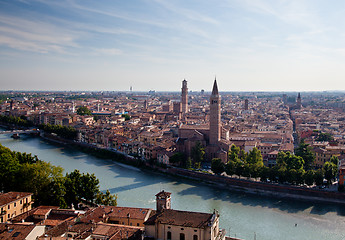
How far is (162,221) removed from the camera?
589cm

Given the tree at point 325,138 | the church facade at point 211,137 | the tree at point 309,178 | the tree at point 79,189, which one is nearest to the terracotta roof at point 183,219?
the tree at point 79,189

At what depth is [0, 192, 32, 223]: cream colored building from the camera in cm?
738

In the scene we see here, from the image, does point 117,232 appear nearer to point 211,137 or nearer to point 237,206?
point 237,206

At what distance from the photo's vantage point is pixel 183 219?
584 cm

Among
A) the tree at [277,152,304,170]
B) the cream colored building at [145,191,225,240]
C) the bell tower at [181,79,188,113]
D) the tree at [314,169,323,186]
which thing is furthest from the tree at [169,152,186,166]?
the bell tower at [181,79,188,113]

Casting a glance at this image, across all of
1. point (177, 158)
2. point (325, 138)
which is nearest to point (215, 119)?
point (177, 158)

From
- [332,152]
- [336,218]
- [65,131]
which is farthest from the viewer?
[65,131]

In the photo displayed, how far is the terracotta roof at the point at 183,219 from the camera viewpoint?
569cm

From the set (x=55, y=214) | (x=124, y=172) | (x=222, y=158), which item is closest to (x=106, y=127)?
(x=124, y=172)

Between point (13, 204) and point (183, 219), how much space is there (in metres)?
4.20

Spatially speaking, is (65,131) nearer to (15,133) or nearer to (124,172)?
(15,133)

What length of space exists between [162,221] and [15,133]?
67.5ft

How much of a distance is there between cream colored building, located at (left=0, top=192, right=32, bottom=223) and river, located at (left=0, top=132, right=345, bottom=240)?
9.84 ft

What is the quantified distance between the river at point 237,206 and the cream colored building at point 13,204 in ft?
9.84
